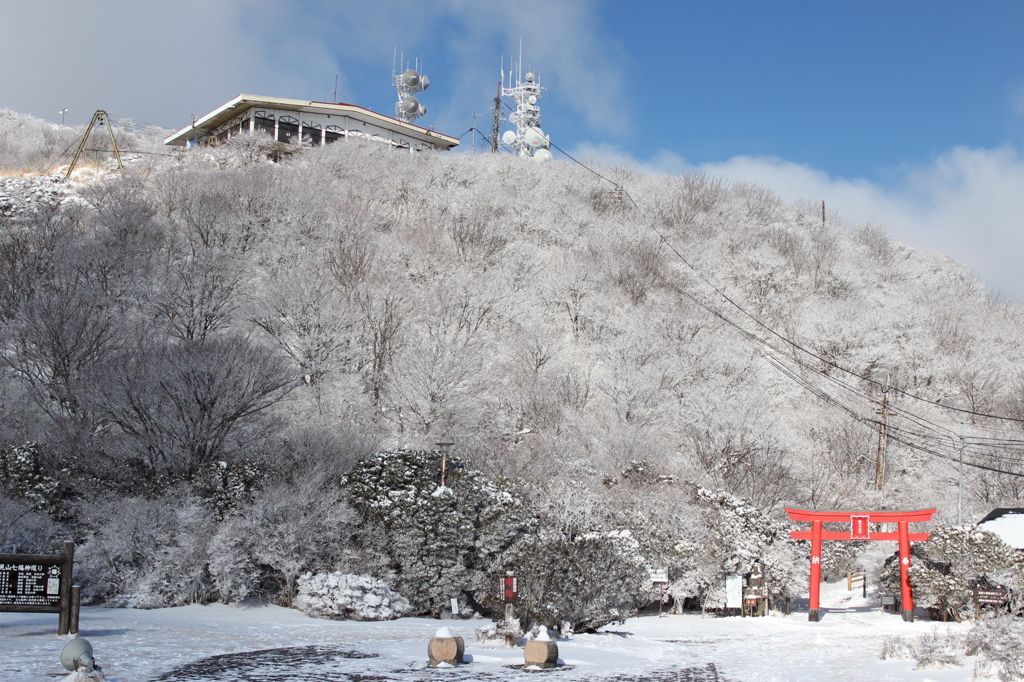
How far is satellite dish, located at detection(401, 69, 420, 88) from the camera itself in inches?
3236

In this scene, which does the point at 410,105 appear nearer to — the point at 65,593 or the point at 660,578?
the point at 660,578

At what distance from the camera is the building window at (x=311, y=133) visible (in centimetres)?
6694

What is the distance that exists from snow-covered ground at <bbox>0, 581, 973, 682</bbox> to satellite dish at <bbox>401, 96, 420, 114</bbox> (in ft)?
220

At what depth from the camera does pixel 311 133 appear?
67562 mm

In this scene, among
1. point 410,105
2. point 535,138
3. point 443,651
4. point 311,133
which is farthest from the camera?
point 535,138

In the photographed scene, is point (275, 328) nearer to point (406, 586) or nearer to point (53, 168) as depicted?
point (406, 586)

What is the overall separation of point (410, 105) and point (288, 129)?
56.3 ft

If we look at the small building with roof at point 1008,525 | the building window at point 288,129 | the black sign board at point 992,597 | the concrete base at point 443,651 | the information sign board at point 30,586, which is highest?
Answer: the building window at point 288,129

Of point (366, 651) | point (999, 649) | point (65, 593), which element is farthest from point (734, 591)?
point (65, 593)

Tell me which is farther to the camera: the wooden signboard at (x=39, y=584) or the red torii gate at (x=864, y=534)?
the red torii gate at (x=864, y=534)

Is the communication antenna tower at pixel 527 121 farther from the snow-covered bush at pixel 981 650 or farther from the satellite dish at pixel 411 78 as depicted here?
the snow-covered bush at pixel 981 650

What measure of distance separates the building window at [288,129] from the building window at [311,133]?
0.53m

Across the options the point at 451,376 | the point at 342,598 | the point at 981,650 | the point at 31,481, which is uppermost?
the point at 451,376

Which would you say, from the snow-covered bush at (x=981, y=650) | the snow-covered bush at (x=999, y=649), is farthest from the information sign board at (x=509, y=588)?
the snow-covered bush at (x=999, y=649)
